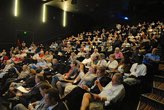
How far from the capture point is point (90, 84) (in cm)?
447

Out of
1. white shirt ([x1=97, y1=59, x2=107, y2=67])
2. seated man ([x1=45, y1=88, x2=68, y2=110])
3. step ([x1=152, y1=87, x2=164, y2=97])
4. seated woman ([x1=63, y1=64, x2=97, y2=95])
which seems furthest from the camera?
white shirt ([x1=97, y1=59, x2=107, y2=67])

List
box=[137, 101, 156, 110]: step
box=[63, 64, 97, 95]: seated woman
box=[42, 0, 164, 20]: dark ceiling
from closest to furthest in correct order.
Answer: box=[137, 101, 156, 110]: step → box=[63, 64, 97, 95]: seated woman → box=[42, 0, 164, 20]: dark ceiling

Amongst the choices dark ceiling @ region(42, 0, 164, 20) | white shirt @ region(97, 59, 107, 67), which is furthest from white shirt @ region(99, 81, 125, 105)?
dark ceiling @ region(42, 0, 164, 20)

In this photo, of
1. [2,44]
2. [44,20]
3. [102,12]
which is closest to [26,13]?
[44,20]

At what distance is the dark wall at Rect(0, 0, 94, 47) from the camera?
39.8 ft

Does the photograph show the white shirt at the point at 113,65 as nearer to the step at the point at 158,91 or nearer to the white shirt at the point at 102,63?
the white shirt at the point at 102,63

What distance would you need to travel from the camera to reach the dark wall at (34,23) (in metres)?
12.1

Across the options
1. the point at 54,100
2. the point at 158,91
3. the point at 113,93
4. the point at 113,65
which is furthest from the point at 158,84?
the point at 54,100

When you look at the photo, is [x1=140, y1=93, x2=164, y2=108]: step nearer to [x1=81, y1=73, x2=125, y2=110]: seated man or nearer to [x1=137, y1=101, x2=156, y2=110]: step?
[x1=137, y1=101, x2=156, y2=110]: step

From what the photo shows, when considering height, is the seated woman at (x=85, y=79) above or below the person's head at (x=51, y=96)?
below

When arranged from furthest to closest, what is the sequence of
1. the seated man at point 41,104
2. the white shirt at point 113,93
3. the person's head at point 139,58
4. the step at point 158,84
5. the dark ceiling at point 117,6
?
the dark ceiling at point 117,6, the person's head at point 139,58, the step at point 158,84, the white shirt at point 113,93, the seated man at point 41,104

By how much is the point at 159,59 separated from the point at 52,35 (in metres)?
10.1

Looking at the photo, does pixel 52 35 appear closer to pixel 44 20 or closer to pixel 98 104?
pixel 44 20

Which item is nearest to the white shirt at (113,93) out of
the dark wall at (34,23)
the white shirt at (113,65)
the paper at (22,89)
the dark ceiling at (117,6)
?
the paper at (22,89)
